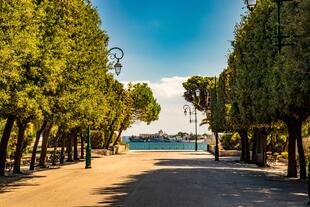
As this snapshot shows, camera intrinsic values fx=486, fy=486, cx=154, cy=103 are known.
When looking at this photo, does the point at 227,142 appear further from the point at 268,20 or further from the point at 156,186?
the point at 156,186

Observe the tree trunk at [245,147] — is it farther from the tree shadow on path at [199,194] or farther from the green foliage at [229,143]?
the tree shadow on path at [199,194]

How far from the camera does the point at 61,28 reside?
25.9 metres

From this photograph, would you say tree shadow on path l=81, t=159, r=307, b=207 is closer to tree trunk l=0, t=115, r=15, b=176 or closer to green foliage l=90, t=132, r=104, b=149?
tree trunk l=0, t=115, r=15, b=176

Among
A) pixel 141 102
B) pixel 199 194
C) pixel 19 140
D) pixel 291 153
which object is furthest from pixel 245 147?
pixel 141 102

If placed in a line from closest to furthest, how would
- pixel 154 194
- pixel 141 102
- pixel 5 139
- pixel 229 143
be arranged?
pixel 154 194 < pixel 5 139 < pixel 229 143 < pixel 141 102

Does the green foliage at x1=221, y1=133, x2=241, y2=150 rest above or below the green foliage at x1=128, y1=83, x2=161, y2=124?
below

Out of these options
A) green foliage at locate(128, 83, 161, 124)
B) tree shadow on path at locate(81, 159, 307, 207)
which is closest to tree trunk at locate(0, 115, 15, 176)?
tree shadow on path at locate(81, 159, 307, 207)

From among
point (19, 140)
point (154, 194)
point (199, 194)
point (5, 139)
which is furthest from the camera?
point (19, 140)

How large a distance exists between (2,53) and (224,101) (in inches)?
1452

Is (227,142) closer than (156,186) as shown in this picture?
No

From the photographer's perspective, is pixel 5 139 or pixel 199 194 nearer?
pixel 199 194

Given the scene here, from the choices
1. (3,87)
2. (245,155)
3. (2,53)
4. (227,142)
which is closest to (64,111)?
(3,87)

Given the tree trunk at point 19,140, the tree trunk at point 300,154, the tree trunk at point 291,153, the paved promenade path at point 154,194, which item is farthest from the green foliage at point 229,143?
the paved promenade path at point 154,194

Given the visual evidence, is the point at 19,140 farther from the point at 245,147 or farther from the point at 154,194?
the point at 245,147
